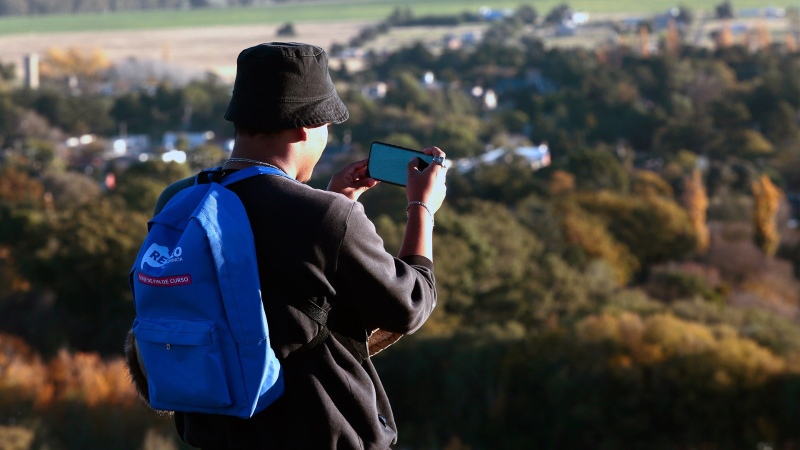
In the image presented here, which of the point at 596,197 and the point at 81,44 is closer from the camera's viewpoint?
the point at 596,197

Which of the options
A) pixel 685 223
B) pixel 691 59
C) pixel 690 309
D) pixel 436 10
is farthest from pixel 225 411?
pixel 436 10

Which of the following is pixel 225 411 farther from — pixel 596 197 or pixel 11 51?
pixel 11 51

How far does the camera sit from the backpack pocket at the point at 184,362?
2195 mm

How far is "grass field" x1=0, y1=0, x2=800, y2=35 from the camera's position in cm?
9981

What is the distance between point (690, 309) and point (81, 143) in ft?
115

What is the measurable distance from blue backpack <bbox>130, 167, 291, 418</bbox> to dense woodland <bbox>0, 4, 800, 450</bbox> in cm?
968

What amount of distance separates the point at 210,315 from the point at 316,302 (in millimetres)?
200

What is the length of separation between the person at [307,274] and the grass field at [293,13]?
315 feet

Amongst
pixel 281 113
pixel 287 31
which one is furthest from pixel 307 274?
pixel 287 31

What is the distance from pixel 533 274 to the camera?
26672 millimetres

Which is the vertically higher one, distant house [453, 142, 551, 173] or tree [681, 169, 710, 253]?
tree [681, 169, 710, 253]

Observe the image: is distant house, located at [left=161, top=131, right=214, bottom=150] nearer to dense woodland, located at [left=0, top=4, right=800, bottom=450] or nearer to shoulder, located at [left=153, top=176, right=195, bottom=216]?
dense woodland, located at [left=0, top=4, right=800, bottom=450]

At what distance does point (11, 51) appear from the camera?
87.1 meters

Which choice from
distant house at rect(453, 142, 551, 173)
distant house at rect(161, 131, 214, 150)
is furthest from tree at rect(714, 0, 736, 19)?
distant house at rect(161, 131, 214, 150)
